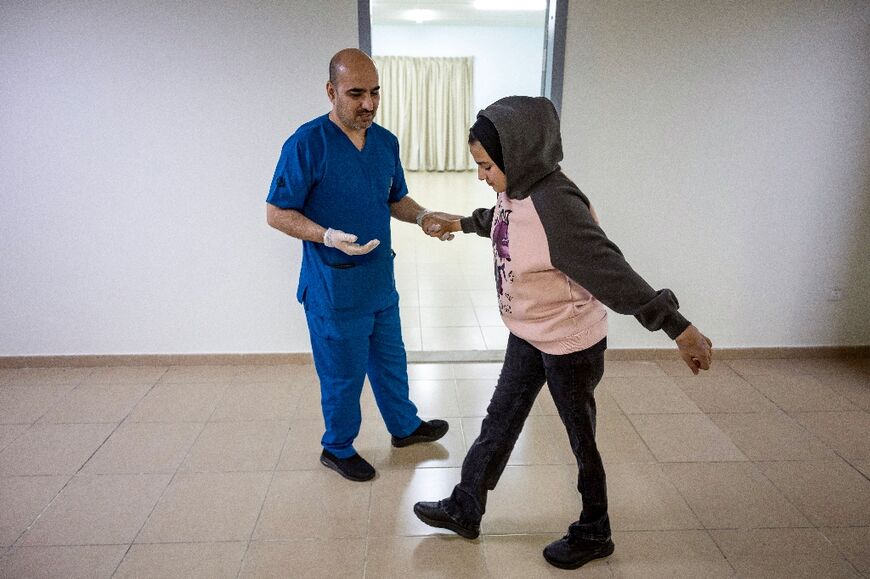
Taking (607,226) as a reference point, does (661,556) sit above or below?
below

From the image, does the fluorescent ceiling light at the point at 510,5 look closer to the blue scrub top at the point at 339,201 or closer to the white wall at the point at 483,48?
Answer: the white wall at the point at 483,48

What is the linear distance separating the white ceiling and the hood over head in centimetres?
693

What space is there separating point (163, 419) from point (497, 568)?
5.16ft

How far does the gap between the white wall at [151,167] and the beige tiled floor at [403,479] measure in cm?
26

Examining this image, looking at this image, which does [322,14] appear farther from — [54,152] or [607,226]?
[607,226]

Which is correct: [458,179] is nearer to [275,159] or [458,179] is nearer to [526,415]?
[275,159]

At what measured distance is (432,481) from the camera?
2.10 metres

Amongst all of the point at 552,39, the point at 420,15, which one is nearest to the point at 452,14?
the point at 420,15

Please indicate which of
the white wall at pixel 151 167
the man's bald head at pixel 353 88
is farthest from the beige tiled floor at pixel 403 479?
the man's bald head at pixel 353 88

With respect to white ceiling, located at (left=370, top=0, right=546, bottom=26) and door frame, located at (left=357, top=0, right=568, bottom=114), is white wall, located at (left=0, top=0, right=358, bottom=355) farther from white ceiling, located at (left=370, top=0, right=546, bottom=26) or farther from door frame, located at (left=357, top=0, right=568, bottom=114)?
white ceiling, located at (left=370, top=0, right=546, bottom=26)

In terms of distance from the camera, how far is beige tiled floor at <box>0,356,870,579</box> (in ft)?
5.71

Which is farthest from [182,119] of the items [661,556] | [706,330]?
[706,330]

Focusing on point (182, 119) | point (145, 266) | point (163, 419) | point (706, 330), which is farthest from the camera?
point (706, 330)

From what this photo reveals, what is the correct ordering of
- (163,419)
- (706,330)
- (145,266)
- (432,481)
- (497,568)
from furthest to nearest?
(706,330), (145,266), (163,419), (432,481), (497,568)
